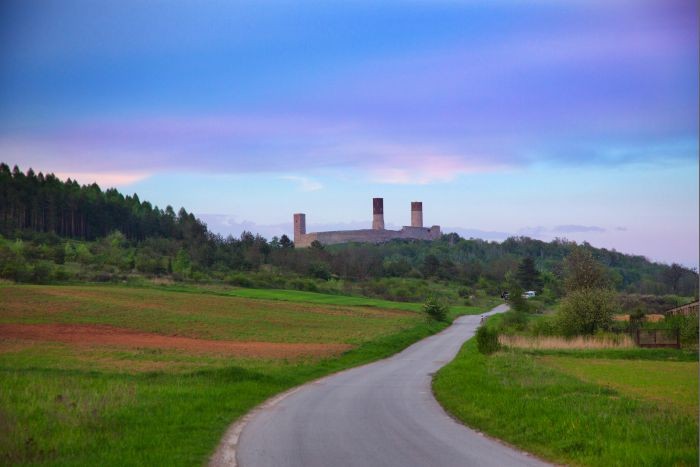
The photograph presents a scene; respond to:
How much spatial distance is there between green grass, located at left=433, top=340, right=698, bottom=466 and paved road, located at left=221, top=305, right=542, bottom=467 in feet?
2.30

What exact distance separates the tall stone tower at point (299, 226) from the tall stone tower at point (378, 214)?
19.1 metres

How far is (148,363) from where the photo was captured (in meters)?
32.9

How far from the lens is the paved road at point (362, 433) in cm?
1269

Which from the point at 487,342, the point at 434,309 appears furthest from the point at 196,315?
the point at 487,342

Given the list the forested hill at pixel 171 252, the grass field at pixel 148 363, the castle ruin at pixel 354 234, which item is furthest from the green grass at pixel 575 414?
the castle ruin at pixel 354 234

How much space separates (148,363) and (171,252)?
A: 4451 inches

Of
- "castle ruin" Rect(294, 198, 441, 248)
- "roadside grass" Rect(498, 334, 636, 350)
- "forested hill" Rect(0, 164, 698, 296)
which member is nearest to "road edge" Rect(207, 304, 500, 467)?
"roadside grass" Rect(498, 334, 636, 350)

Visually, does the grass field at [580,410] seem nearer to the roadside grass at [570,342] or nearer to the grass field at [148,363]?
the grass field at [148,363]

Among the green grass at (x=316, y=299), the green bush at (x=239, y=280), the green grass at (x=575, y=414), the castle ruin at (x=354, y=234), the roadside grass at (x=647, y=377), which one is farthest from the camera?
the castle ruin at (x=354, y=234)

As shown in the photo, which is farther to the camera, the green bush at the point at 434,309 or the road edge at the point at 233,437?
the green bush at the point at 434,309

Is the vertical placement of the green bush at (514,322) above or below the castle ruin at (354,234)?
below

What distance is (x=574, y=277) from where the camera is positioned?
221ft

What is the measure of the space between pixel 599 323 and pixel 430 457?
43069mm

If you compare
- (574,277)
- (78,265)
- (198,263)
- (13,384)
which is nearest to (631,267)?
(198,263)
